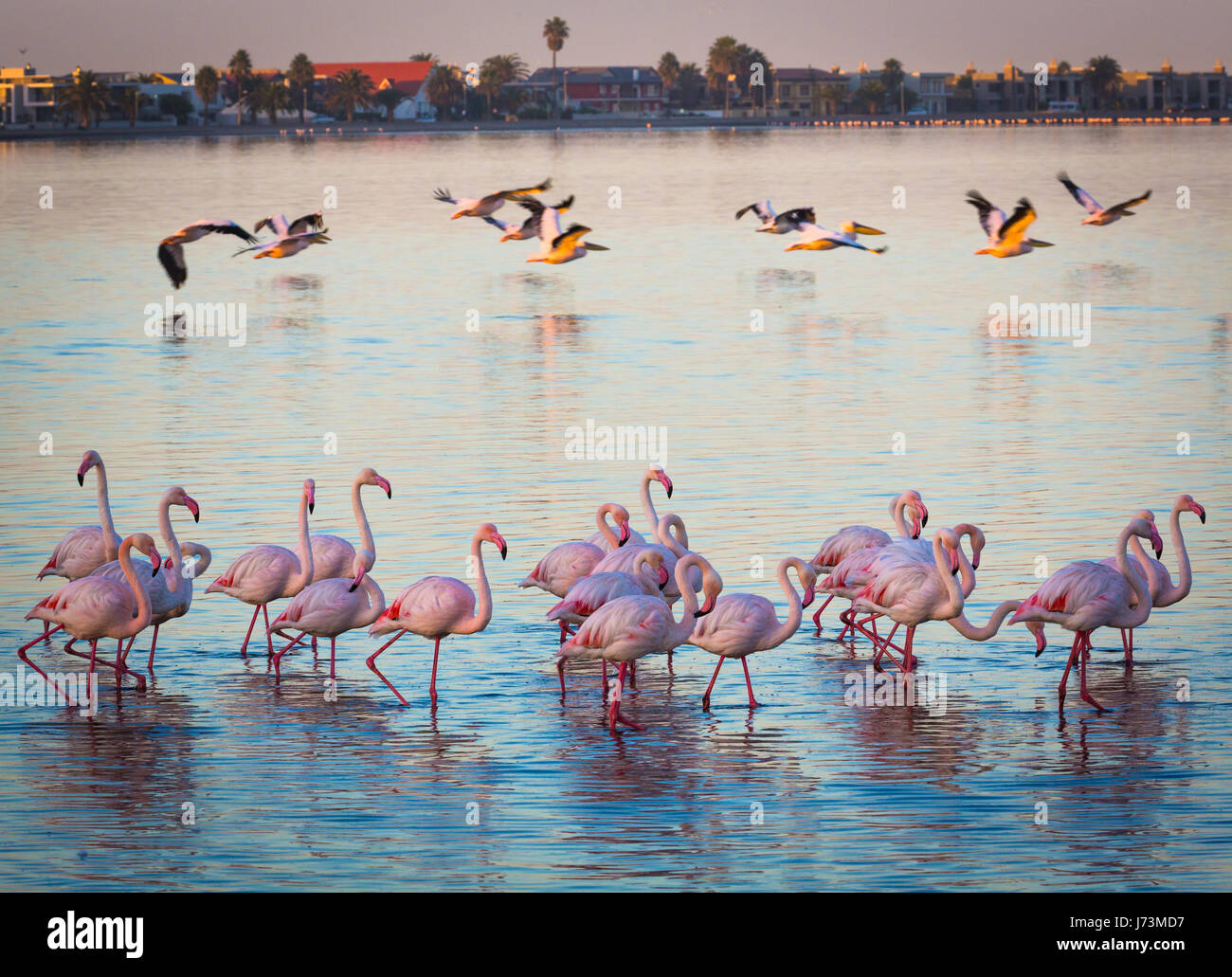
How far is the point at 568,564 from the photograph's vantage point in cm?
1315

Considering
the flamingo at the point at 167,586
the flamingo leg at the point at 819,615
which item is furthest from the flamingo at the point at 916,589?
the flamingo at the point at 167,586

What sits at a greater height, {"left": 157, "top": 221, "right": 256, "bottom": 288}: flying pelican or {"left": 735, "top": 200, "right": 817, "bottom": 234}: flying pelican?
{"left": 735, "top": 200, "right": 817, "bottom": 234}: flying pelican

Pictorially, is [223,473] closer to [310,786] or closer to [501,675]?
[501,675]

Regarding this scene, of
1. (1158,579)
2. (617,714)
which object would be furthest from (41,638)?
(1158,579)

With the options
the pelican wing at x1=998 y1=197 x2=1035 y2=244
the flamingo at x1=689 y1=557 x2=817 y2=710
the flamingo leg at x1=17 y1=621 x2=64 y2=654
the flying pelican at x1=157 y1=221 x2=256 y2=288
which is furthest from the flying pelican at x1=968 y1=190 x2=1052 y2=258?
the flamingo leg at x1=17 y1=621 x2=64 y2=654

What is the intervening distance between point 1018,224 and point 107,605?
86.0ft

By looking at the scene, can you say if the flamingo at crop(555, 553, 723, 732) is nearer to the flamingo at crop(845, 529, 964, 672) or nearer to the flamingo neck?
the flamingo at crop(845, 529, 964, 672)

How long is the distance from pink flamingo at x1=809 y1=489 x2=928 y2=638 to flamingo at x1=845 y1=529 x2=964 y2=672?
93cm

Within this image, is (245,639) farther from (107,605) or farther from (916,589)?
(916,589)

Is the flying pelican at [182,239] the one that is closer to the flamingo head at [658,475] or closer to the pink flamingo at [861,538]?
the flamingo head at [658,475]

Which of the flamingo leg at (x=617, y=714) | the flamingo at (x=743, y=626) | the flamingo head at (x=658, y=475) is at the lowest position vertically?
the flamingo leg at (x=617, y=714)

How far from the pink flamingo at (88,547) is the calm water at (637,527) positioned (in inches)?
26.5

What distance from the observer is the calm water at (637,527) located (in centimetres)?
980

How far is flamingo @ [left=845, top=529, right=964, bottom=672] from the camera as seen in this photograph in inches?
471
